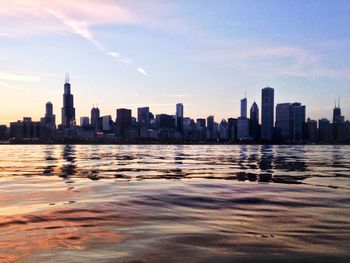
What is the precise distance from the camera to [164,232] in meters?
10.2

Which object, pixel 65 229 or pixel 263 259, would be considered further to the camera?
pixel 65 229

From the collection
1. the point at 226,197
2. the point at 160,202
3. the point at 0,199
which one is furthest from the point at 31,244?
the point at 226,197

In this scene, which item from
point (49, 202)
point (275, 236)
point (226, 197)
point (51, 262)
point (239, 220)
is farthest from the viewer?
point (226, 197)

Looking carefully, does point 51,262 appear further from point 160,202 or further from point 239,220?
point 160,202

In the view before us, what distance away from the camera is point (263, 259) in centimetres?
779

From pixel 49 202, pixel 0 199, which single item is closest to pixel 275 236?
pixel 49 202

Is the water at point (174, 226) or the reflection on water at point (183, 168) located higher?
the water at point (174, 226)

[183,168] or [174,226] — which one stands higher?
[174,226]

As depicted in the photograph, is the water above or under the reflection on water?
above

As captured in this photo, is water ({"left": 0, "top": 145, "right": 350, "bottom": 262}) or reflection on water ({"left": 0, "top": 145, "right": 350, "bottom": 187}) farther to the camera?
reflection on water ({"left": 0, "top": 145, "right": 350, "bottom": 187})

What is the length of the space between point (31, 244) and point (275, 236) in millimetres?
6486

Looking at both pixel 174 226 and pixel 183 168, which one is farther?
pixel 183 168

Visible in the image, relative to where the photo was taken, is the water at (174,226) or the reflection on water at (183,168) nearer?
the water at (174,226)

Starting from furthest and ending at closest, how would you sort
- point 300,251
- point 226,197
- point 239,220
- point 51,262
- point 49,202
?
point 226,197 < point 49,202 < point 239,220 < point 300,251 < point 51,262
